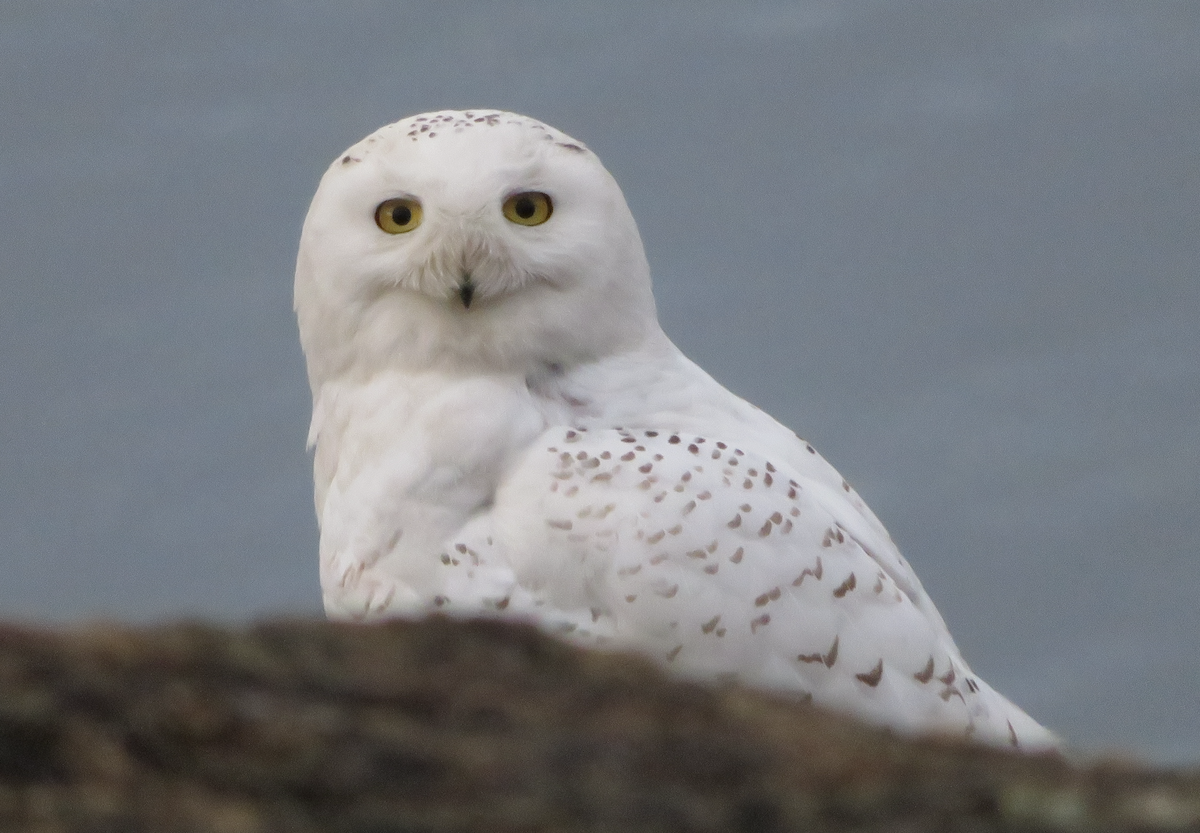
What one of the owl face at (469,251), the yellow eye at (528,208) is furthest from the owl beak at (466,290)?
the yellow eye at (528,208)

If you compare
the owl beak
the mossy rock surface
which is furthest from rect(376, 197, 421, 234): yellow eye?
the mossy rock surface

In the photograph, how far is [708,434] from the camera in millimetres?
3391

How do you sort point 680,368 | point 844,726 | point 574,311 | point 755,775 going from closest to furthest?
point 755,775, point 844,726, point 574,311, point 680,368

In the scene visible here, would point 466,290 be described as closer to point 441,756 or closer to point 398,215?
point 398,215

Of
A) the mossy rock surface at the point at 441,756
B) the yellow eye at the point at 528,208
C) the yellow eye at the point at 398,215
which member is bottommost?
the mossy rock surface at the point at 441,756

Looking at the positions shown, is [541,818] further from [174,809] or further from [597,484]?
[597,484]

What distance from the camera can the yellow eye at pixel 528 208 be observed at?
315 centimetres

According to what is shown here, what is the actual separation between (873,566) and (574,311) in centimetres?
73

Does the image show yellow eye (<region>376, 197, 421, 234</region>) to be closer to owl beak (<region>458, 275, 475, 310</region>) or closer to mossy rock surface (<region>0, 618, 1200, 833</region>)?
owl beak (<region>458, 275, 475, 310</region>)

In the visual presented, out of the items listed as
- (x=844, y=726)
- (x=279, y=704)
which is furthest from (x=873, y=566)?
(x=279, y=704)

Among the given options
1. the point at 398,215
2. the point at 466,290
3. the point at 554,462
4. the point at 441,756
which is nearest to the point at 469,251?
the point at 466,290

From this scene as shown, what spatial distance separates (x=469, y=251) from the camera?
3080mm

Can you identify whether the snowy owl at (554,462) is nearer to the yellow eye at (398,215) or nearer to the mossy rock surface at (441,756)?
the yellow eye at (398,215)

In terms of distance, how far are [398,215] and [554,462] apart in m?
0.54
